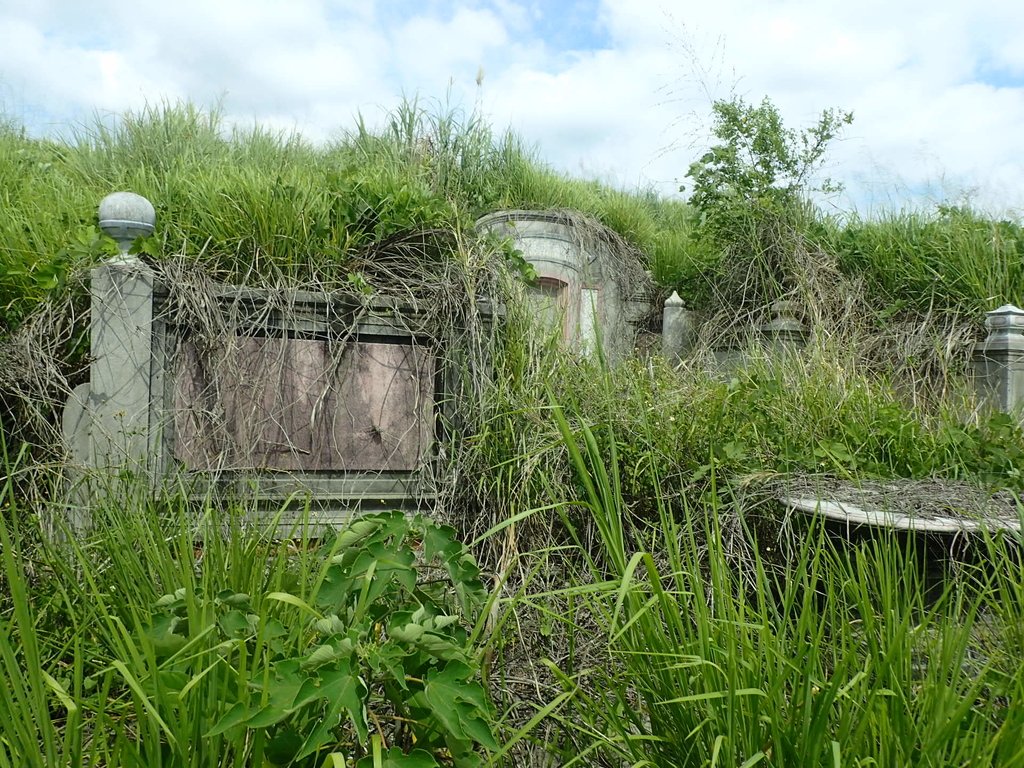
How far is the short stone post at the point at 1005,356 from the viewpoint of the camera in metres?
4.91

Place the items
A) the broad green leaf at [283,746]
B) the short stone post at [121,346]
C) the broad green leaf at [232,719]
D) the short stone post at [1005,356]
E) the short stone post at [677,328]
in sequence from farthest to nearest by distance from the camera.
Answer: the short stone post at [677,328] → the short stone post at [1005,356] → the short stone post at [121,346] → the broad green leaf at [283,746] → the broad green leaf at [232,719]

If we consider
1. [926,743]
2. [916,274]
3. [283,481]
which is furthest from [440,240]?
[916,274]

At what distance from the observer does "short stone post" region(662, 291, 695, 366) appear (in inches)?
262

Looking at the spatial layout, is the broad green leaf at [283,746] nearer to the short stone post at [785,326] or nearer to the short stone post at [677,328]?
the short stone post at [785,326]

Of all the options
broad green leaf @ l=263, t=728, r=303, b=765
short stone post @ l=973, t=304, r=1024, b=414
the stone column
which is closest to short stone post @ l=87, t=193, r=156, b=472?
the stone column

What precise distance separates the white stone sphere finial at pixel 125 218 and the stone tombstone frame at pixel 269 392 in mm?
102

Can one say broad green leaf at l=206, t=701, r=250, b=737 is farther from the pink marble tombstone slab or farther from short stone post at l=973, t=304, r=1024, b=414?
short stone post at l=973, t=304, r=1024, b=414

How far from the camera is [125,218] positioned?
3457mm

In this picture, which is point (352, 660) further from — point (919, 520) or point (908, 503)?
point (908, 503)

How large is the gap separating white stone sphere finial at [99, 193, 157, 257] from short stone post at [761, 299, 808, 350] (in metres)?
3.91

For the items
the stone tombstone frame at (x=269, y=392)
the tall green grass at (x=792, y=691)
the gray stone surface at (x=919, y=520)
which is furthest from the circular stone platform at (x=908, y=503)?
the stone tombstone frame at (x=269, y=392)

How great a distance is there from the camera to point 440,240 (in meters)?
3.93

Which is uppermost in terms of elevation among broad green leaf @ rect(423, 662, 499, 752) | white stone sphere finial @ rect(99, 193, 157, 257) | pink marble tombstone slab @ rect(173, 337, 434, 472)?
white stone sphere finial @ rect(99, 193, 157, 257)

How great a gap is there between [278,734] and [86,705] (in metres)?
0.53
